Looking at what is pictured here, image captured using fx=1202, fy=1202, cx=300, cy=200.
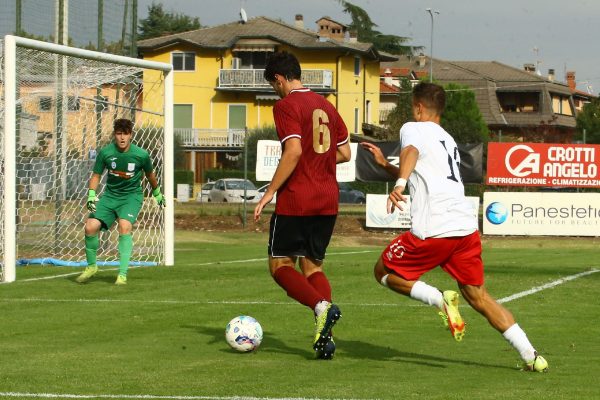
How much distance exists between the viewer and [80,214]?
67.3ft

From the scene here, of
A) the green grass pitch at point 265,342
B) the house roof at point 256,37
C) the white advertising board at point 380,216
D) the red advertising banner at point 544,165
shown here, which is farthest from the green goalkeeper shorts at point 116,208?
the house roof at point 256,37

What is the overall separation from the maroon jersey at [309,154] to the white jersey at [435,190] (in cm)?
84

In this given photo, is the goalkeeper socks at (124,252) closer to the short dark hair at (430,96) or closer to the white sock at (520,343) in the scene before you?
the short dark hair at (430,96)

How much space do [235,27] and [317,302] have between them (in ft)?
229

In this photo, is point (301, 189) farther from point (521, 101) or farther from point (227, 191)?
point (521, 101)

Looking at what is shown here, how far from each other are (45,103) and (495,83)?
80.4 metres

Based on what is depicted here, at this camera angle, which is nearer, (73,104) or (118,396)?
(118,396)

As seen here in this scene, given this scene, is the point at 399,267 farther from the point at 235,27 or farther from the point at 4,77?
the point at 235,27

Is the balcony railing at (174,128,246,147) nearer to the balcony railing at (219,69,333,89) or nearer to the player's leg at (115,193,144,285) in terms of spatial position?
the balcony railing at (219,69,333,89)

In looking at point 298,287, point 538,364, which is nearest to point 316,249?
point 298,287

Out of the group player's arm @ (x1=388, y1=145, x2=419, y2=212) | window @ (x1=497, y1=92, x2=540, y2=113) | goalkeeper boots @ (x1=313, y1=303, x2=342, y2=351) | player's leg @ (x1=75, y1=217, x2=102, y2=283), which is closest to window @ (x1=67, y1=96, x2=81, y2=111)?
player's leg @ (x1=75, y1=217, x2=102, y2=283)

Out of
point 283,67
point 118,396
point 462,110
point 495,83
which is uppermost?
point 495,83

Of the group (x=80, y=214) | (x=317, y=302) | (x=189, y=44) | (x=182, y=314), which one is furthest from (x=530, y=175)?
(x=189, y=44)

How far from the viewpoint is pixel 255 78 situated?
72188 mm
